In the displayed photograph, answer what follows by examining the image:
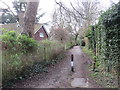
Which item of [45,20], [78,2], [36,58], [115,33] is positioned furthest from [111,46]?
[45,20]

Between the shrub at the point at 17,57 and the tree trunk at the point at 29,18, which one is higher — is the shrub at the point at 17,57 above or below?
below

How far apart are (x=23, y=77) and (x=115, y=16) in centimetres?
440

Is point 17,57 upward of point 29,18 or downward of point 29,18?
downward

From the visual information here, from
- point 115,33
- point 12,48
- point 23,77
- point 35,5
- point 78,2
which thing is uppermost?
point 78,2

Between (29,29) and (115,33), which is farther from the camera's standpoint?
(29,29)

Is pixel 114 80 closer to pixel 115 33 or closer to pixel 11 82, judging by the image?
pixel 115 33

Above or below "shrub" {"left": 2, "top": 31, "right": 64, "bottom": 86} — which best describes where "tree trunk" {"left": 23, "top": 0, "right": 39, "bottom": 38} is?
above

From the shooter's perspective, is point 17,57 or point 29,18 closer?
point 17,57

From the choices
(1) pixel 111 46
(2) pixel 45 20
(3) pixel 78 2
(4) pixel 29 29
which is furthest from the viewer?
(2) pixel 45 20

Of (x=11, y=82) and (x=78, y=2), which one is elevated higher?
(x=78, y=2)

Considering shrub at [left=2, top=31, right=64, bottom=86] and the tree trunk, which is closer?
shrub at [left=2, top=31, right=64, bottom=86]

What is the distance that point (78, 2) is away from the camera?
1425cm

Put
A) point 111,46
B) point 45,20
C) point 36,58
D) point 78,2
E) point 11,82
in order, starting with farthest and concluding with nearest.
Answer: point 45,20 → point 78,2 → point 36,58 → point 111,46 → point 11,82

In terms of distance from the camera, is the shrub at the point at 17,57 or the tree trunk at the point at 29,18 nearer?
the shrub at the point at 17,57
